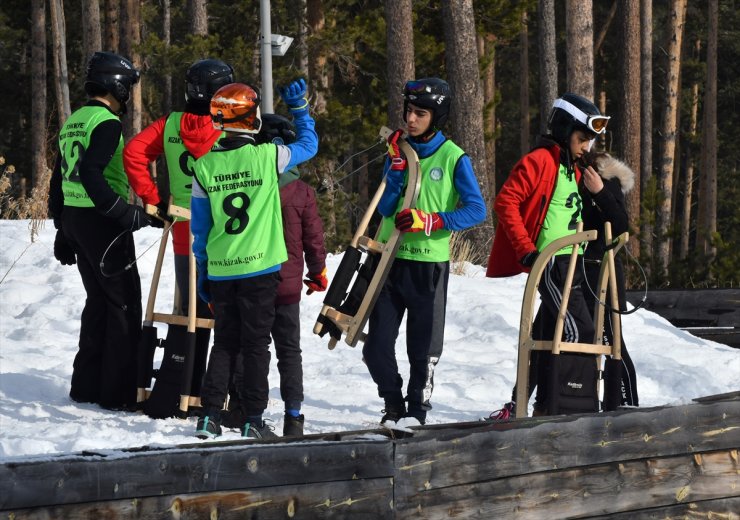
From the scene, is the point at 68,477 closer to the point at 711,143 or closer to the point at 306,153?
the point at 306,153

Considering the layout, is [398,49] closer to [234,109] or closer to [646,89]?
[234,109]

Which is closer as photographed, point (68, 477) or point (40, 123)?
point (68, 477)

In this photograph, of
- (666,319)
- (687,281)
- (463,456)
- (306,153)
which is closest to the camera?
(463,456)

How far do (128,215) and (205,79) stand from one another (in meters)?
0.90

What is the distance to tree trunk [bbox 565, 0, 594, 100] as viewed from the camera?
702 inches

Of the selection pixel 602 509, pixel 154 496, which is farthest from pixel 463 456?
pixel 154 496

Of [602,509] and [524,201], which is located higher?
[524,201]

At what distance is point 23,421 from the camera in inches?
272

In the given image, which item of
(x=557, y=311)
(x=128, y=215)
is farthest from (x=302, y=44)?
(x=557, y=311)

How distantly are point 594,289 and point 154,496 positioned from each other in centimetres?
344

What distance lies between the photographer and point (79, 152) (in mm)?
7199

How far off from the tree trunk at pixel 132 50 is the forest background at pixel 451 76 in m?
0.05

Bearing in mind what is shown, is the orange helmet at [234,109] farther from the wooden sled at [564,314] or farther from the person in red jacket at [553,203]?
the wooden sled at [564,314]

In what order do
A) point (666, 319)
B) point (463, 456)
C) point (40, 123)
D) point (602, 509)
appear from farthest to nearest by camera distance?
point (40, 123)
point (666, 319)
point (602, 509)
point (463, 456)
